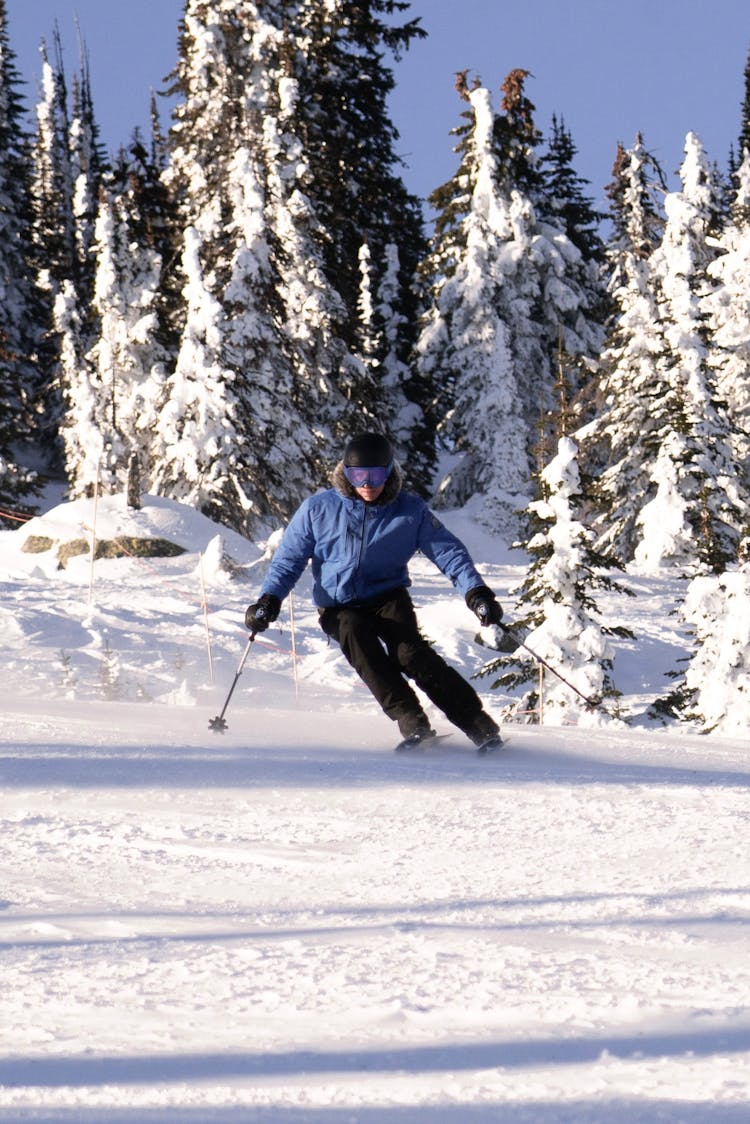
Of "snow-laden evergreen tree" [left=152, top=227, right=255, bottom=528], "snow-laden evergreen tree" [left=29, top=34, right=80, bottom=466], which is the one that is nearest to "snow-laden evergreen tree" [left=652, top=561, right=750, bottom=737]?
"snow-laden evergreen tree" [left=152, top=227, right=255, bottom=528]

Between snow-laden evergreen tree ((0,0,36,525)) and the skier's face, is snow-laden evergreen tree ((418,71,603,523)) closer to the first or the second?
snow-laden evergreen tree ((0,0,36,525))

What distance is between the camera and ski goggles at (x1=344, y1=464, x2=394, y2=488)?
6.40 meters

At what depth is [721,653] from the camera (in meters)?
13.5

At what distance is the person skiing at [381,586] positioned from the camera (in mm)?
6383

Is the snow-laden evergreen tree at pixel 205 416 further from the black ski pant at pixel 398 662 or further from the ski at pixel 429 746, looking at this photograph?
the ski at pixel 429 746

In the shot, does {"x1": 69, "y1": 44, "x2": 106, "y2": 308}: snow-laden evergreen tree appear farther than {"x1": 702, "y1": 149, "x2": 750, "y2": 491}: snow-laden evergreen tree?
Yes

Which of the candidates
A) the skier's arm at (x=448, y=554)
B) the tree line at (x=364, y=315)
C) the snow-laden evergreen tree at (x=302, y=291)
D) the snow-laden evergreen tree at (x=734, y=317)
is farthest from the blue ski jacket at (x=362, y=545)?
the snow-laden evergreen tree at (x=734, y=317)

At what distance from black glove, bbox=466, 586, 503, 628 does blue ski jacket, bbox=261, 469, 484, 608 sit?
8cm

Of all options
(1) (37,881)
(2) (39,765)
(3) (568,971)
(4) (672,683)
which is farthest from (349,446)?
(4) (672,683)

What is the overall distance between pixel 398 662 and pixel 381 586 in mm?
425

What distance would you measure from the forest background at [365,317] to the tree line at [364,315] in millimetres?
74

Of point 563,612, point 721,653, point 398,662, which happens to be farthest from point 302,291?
point 398,662

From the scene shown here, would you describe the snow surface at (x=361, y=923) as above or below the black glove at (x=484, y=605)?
below

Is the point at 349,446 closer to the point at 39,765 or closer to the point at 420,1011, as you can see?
the point at 39,765
